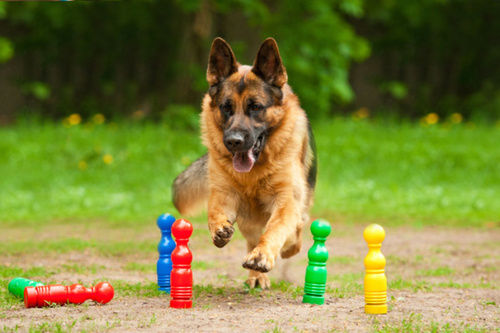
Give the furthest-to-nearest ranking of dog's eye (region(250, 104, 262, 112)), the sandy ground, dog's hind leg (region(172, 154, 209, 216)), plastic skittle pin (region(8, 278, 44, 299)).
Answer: dog's hind leg (region(172, 154, 209, 216)) → dog's eye (region(250, 104, 262, 112)) → plastic skittle pin (region(8, 278, 44, 299)) → the sandy ground

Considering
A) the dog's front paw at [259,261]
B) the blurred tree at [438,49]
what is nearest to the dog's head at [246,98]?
the dog's front paw at [259,261]

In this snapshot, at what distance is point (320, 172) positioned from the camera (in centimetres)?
1373

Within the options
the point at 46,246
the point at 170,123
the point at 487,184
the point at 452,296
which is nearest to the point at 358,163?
the point at 487,184

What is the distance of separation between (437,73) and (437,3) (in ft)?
7.96

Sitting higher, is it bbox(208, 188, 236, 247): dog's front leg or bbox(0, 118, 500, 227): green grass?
bbox(0, 118, 500, 227): green grass

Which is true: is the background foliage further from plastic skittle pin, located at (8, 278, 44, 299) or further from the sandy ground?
plastic skittle pin, located at (8, 278, 44, 299)

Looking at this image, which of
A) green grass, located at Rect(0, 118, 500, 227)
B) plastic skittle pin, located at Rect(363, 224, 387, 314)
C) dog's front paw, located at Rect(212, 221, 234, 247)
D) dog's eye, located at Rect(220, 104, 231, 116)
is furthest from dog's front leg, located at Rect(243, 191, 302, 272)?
green grass, located at Rect(0, 118, 500, 227)

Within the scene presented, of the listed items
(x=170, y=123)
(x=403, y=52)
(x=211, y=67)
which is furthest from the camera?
(x=403, y=52)

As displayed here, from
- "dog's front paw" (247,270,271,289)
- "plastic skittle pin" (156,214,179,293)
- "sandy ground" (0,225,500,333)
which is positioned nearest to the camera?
"sandy ground" (0,225,500,333)

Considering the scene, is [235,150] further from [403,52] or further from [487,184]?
[403,52]

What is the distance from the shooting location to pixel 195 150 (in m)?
14.6

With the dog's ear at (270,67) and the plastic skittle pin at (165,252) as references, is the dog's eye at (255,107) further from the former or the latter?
the plastic skittle pin at (165,252)

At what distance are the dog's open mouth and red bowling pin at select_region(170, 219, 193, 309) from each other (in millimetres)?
793

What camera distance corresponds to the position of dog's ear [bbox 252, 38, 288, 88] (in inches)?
221
